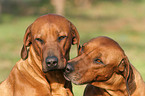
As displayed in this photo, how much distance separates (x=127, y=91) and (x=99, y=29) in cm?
2070

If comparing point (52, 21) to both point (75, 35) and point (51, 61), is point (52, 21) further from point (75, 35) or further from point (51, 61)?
point (51, 61)

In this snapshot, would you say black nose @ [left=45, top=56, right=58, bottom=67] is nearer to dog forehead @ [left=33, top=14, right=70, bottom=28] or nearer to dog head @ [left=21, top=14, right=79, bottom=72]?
dog head @ [left=21, top=14, right=79, bottom=72]

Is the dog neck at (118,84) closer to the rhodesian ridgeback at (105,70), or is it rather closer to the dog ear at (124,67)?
the rhodesian ridgeback at (105,70)

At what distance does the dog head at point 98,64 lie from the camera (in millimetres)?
5863

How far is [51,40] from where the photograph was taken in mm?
5820

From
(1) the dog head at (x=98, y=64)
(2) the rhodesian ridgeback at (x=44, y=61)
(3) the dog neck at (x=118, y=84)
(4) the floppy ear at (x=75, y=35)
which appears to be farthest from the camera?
(4) the floppy ear at (x=75, y=35)

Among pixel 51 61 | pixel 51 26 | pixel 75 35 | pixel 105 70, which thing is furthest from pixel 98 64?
pixel 51 26

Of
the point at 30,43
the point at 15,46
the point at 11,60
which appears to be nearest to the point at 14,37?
the point at 15,46

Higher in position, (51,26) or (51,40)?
(51,26)

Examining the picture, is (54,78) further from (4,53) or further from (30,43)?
(4,53)

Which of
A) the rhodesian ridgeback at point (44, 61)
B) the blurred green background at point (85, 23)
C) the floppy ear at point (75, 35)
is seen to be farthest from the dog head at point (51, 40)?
the blurred green background at point (85, 23)

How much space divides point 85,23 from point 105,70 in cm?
2333

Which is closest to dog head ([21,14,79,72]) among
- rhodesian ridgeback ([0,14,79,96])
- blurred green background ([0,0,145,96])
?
rhodesian ridgeback ([0,14,79,96])

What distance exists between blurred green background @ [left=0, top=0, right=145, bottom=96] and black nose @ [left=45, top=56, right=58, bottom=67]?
2806 millimetres
